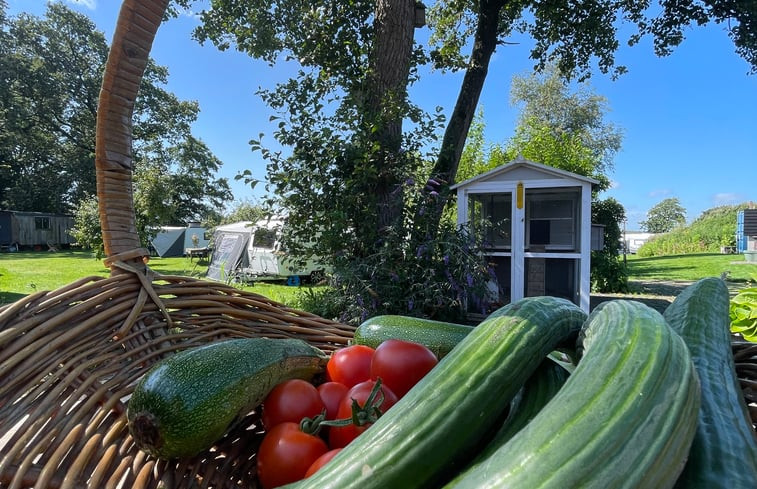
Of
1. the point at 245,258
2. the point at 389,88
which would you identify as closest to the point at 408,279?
the point at 389,88

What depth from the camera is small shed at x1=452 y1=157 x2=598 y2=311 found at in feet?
15.8

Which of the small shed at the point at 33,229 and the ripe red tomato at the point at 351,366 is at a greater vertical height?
the small shed at the point at 33,229

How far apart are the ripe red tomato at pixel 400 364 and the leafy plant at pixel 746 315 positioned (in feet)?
6.15

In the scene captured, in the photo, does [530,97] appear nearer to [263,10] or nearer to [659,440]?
[263,10]

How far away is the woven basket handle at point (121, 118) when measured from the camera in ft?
3.24

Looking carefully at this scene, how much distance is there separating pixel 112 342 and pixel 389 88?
2.96m

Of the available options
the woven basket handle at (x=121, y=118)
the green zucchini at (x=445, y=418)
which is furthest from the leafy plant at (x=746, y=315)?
the woven basket handle at (x=121, y=118)

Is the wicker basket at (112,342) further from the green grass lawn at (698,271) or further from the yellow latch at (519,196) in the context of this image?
the green grass lawn at (698,271)

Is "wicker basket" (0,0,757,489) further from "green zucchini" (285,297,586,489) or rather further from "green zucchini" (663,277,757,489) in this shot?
"green zucchini" (285,297,586,489)

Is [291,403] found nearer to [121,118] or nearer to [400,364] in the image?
[400,364]

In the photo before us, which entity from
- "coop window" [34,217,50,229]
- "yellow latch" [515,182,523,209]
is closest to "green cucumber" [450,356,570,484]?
"yellow latch" [515,182,523,209]

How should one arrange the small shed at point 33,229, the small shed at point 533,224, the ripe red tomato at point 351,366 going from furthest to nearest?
1. the small shed at point 33,229
2. the small shed at point 533,224
3. the ripe red tomato at point 351,366

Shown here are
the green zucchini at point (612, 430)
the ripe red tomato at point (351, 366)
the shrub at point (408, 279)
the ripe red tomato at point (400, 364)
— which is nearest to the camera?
the green zucchini at point (612, 430)

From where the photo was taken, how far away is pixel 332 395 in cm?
96
